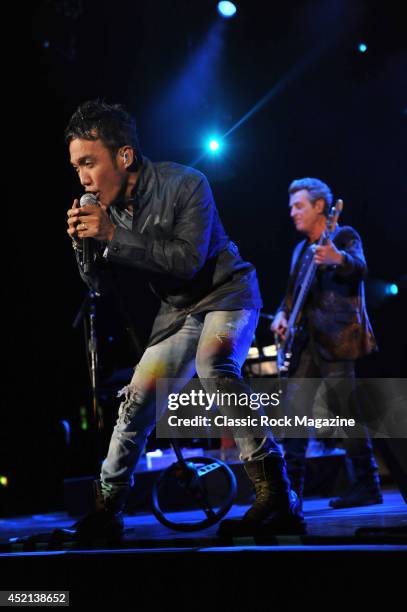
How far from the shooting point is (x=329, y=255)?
11.9 ft

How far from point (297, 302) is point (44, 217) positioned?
3254 millimetres

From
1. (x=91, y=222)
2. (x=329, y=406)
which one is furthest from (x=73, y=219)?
(x=329, y=406)

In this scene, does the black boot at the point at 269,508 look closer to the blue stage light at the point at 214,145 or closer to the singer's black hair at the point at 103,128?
the singer's black hair at the point at 103,128

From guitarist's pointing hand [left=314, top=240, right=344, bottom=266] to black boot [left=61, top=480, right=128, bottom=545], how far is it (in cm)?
177

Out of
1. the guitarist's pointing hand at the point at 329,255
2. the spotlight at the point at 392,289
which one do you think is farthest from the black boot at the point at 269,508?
the spotlight at the point at 392,289

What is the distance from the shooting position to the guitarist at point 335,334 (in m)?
3.63

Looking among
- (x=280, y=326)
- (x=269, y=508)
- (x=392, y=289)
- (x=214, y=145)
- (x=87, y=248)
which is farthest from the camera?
(x=214, y=145)

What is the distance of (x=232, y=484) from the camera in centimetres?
322

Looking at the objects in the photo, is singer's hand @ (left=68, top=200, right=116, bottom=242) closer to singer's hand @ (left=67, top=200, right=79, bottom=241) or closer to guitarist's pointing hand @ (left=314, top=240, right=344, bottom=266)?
singer's hand @ (left=67, top=200, right=79, bottom=241)

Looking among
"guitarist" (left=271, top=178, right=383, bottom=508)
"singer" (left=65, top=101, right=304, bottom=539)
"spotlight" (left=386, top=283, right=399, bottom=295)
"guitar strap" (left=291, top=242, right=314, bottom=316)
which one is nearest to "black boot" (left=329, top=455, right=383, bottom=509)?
"guitarist" (left=271, top=178, right=383, bottom=508)

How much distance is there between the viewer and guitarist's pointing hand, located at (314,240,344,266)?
3621mm

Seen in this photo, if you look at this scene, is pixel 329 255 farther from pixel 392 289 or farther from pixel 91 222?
pixel 392 289

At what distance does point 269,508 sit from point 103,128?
1.70m

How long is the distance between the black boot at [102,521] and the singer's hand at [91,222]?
3.63 ft
